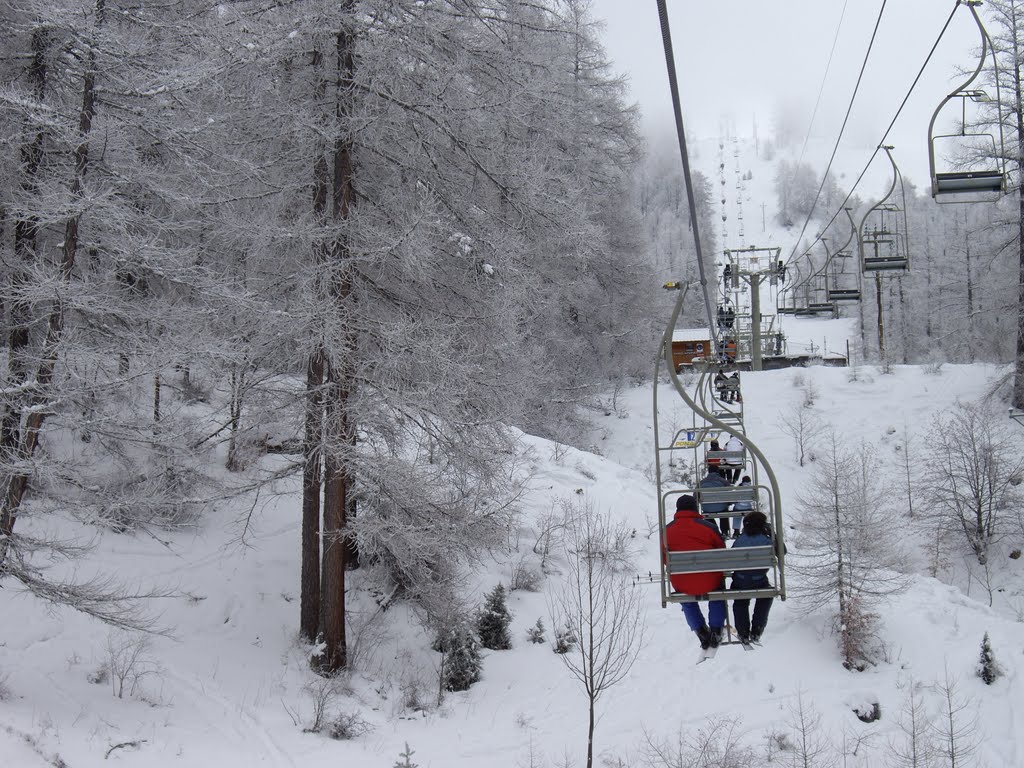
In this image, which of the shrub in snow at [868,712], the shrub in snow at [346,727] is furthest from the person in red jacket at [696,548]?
the shrub in snow at [868,712]

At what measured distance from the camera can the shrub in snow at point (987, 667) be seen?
15.6 m

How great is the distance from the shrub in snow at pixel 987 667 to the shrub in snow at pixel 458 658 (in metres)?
10.8

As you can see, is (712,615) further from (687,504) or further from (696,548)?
(687,504)

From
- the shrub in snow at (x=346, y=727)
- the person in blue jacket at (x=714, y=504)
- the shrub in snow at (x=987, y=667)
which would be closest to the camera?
the person in blue jacket at (x=714, y=504)

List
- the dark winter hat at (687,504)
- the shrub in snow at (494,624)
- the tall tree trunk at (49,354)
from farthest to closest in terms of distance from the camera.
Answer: the shrub in snow at (494,624), the tall tree trunk at (49,354), the dark winter hat at (687,504)

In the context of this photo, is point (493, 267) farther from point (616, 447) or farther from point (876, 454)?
point (876, 454)

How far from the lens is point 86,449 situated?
1206 cm

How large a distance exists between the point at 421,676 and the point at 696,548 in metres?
6.40

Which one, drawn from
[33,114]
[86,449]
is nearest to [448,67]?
[33,114]

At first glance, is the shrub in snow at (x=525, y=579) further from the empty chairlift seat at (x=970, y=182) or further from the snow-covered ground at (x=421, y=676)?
the empty chairlift seat at (x=970, y=182)

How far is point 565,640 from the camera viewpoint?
13594 millimetres

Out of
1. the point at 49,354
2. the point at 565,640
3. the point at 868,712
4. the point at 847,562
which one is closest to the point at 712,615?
the point at 565,640

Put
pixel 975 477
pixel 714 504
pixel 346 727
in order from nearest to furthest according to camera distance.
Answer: pixel 346 727 < pixel 714 504 < pixel 975 477

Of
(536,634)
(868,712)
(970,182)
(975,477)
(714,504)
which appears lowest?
(868,712)
